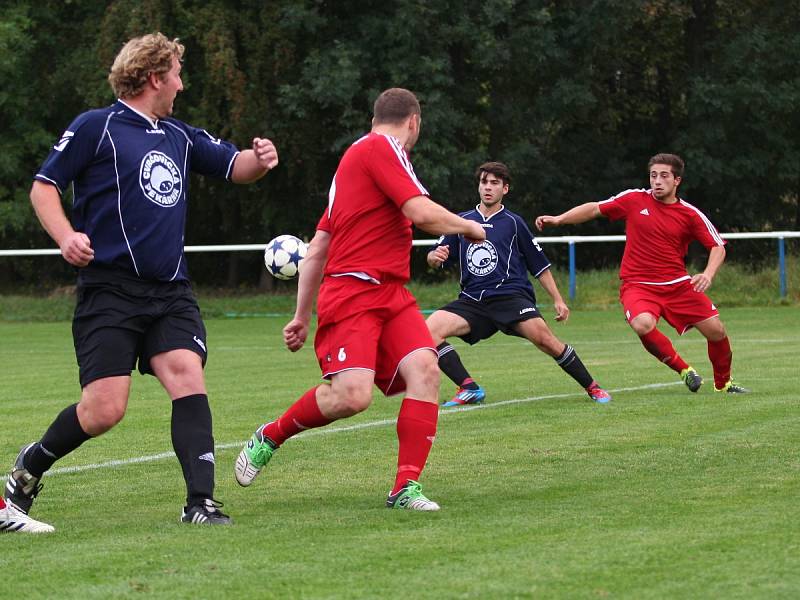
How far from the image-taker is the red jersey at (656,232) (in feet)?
40.0

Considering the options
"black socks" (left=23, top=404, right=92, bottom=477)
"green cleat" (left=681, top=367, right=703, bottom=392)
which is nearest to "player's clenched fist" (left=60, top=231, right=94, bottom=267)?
"black socks" (left=23, top=404, right=92, bottom=477)

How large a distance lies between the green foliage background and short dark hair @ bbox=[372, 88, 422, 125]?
2483 centimetres

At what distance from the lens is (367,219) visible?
6523 millimetres

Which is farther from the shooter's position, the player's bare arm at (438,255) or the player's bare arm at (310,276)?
the player's bare arm at (438,255)

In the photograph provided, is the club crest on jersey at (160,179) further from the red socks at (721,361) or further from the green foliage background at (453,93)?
the green foliage background at (453,93)

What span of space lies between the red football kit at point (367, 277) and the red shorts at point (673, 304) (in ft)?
19.0

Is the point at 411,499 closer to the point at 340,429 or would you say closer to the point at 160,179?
the point at 160,179

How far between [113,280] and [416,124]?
61.6 inches

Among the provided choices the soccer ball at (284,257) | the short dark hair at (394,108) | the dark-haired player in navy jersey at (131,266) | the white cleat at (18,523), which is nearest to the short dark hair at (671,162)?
the soccer ball at (284,257)

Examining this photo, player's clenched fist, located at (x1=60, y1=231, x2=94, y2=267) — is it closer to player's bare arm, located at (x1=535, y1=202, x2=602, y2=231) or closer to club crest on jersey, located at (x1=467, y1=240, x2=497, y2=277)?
player's bare arm, located at (x1=535, y1=202, x2=602, y2=231)

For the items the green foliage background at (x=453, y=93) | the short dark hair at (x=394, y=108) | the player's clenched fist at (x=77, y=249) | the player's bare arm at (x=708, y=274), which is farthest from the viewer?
the green foliage background at (x=453, y=93)

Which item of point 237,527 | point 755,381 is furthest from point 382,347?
point 755,381

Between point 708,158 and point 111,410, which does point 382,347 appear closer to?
point 111,410

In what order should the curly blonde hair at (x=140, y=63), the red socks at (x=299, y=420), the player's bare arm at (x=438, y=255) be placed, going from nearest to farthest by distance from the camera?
the curly blonde hair at (x=140, y=63) < the red socks at (x=299, y=420) < the player's bare arm at (x=438, y=255)
